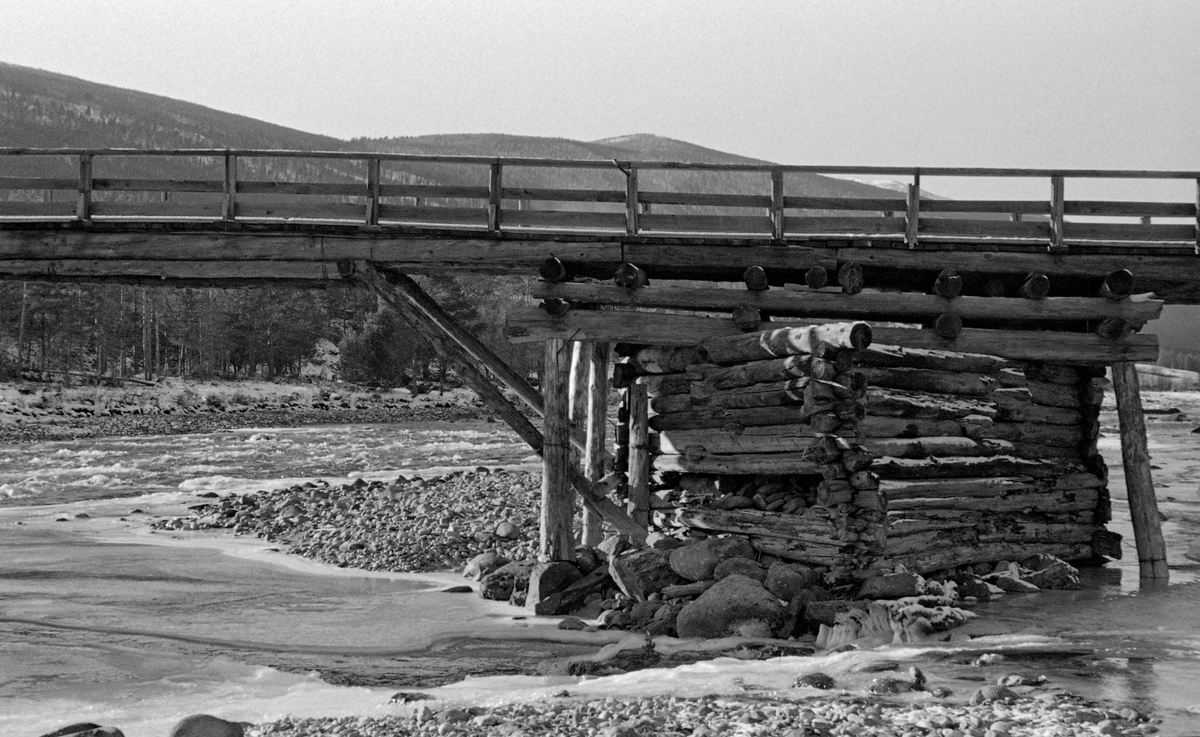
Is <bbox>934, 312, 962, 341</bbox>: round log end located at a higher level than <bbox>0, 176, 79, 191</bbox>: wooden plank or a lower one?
lower

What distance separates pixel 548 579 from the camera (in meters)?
13.5

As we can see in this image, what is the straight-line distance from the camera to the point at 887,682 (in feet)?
30.5

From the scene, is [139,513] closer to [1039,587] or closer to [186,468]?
[186,468]

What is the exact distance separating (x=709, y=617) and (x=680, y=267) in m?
5.47

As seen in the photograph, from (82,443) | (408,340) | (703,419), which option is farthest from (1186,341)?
(703,419)

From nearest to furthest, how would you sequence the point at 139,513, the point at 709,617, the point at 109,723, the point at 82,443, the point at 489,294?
the point at 109,723 < the point at 709,617 < the point at 139,513 < the point at 82,443 < the point at 489,294

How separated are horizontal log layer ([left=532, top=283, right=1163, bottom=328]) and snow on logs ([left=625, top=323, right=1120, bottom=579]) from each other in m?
0.70

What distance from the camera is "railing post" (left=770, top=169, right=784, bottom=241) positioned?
14.7 m

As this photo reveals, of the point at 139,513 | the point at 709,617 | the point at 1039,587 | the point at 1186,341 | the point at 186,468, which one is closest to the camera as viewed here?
the point at 709,617

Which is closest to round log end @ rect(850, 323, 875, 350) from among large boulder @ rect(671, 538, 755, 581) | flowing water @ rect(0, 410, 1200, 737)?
large boulder @ rect(671, 538, 755, 581)

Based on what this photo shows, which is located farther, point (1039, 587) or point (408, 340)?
point (408, 340)

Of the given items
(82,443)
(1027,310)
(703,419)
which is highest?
(1027,310)

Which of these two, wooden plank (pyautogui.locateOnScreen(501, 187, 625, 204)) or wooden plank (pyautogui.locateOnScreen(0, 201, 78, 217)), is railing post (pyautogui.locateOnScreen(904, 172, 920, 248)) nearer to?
wooden plank (pyautogui.locateOnScreen(501, 187, 625, 204))

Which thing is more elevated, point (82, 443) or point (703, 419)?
point (703, 419)
